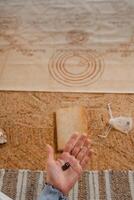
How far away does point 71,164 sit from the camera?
46.2 inches

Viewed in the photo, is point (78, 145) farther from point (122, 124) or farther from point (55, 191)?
point (122, 124)

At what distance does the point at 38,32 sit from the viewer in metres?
2.16

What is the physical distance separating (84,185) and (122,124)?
367 millimetres

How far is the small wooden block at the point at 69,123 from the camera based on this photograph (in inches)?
62.8

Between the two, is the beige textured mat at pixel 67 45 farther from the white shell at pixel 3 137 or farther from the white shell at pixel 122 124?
the white shell at pixel 3 137

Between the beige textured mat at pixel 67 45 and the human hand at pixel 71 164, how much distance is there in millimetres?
601

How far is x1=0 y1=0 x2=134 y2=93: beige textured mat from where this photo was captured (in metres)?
1.86

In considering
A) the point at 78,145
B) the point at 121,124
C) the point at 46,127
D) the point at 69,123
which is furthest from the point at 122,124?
the point at 78,145

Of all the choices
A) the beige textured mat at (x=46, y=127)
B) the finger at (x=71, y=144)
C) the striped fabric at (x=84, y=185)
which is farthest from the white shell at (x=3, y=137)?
the finger at (x=71, y=144)

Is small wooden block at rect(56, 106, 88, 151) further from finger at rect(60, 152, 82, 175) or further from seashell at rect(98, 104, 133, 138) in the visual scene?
finger at rect(60, 152, 82, 175)

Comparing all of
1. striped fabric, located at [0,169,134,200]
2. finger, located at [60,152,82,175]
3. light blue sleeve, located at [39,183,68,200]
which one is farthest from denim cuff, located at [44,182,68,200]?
striped fabric, located at [0,169,134,200]

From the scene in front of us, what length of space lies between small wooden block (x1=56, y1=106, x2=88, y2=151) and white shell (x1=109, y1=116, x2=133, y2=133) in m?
0.13

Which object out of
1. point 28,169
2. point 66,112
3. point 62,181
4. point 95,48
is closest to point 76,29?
point 95,48

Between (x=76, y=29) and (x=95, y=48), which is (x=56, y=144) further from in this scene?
(x=76, y=29)
